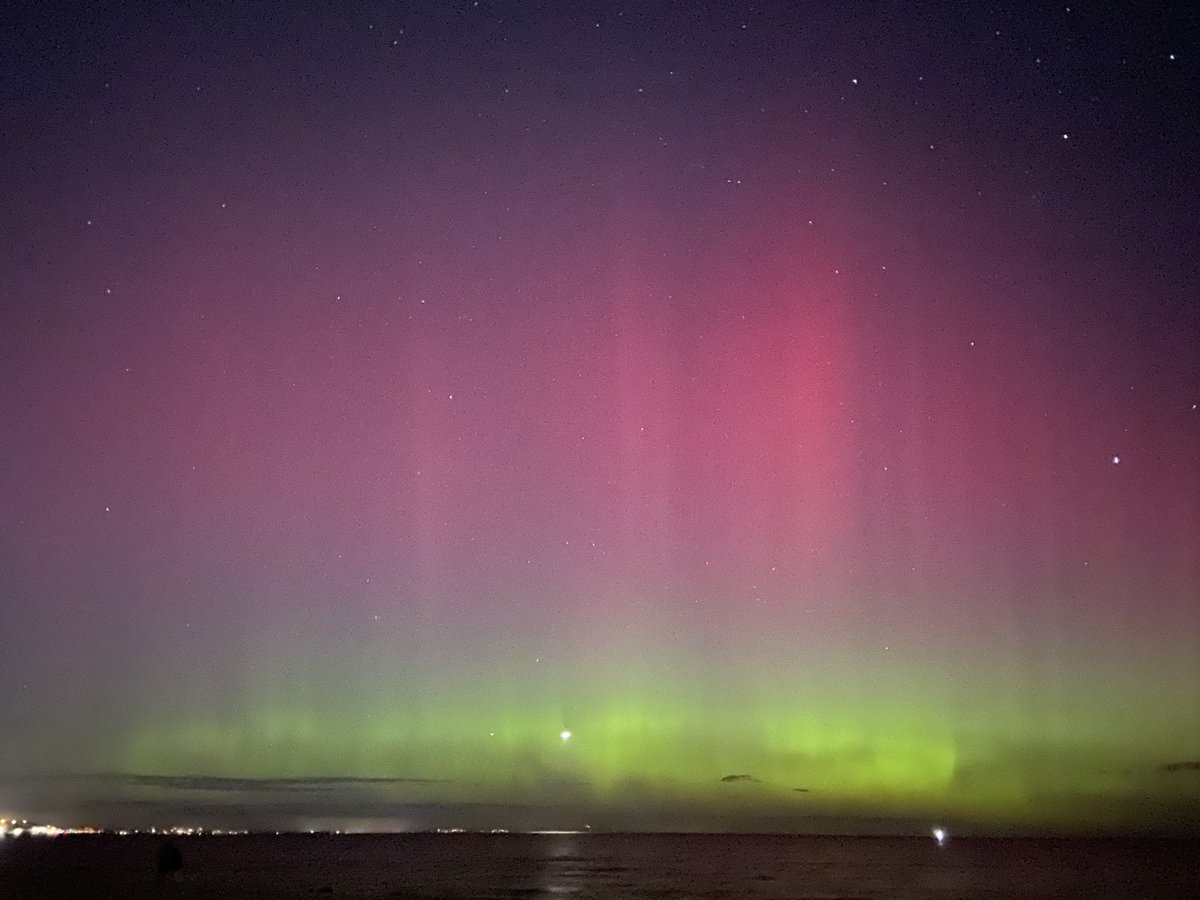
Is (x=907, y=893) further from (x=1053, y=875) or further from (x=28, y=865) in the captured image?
(x=28, y=865)

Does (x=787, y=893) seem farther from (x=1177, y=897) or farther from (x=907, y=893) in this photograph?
(x=1177, y=897)

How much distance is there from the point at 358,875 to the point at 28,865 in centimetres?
2488

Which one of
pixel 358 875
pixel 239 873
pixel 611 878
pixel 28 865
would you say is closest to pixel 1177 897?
pixel 611 878

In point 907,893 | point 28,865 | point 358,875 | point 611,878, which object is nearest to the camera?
point 907,893

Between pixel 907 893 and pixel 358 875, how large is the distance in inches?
1401

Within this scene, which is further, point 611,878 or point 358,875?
point 358,875

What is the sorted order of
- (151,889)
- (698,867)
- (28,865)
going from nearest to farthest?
(151,889) → (28,865) → (698,867)

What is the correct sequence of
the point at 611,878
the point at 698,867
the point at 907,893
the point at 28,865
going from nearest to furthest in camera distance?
the point at 907,893
the point at 611,878
the point at 28,865
the point at 698,867

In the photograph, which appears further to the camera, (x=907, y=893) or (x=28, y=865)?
(x=28, y=865)

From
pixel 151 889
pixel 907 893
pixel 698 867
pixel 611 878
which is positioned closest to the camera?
pixel 151 889

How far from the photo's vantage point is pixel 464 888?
6181 centimetres

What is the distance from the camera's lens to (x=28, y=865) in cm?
8319

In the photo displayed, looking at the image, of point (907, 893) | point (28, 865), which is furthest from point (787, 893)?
point (28, 865)

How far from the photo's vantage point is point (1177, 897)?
62.1 metres
